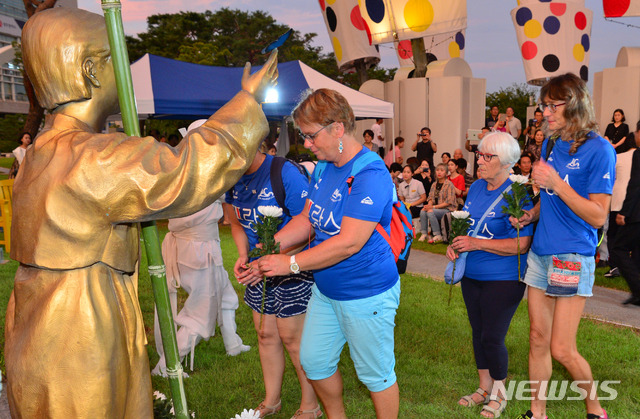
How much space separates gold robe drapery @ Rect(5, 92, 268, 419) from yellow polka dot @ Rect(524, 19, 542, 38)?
1818 cm

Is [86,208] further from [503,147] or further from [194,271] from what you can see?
[194,271]

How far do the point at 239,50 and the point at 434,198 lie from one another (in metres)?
39.0

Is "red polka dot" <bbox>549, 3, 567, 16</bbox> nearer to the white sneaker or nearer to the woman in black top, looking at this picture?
the woman in black top

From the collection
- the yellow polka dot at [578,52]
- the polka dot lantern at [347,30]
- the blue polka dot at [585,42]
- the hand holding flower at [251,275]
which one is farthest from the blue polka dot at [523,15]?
the hand holding flower at [251,275]

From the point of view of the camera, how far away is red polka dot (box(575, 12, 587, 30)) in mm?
17572

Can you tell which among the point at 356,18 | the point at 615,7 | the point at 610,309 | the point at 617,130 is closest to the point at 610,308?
the point at 610,309

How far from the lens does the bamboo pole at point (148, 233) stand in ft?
5.75

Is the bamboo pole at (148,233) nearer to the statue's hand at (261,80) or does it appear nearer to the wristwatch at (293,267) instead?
the statue's hand at (261,80)

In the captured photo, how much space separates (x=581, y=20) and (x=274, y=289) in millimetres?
17508

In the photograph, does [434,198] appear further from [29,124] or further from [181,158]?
[29,124]

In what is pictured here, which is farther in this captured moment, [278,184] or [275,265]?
[278,184]

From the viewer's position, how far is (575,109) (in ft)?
11.4

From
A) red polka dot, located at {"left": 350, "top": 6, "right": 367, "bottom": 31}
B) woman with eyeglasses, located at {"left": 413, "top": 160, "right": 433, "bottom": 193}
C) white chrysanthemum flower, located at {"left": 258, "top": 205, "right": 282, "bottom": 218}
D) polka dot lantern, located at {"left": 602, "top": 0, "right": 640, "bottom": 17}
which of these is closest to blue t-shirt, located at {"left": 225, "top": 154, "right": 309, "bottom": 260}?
white chrysanthemum flower, located at {"left": 258, "top": 205, "right": 282, "bottom": 218}

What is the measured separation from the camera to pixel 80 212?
1.74m
